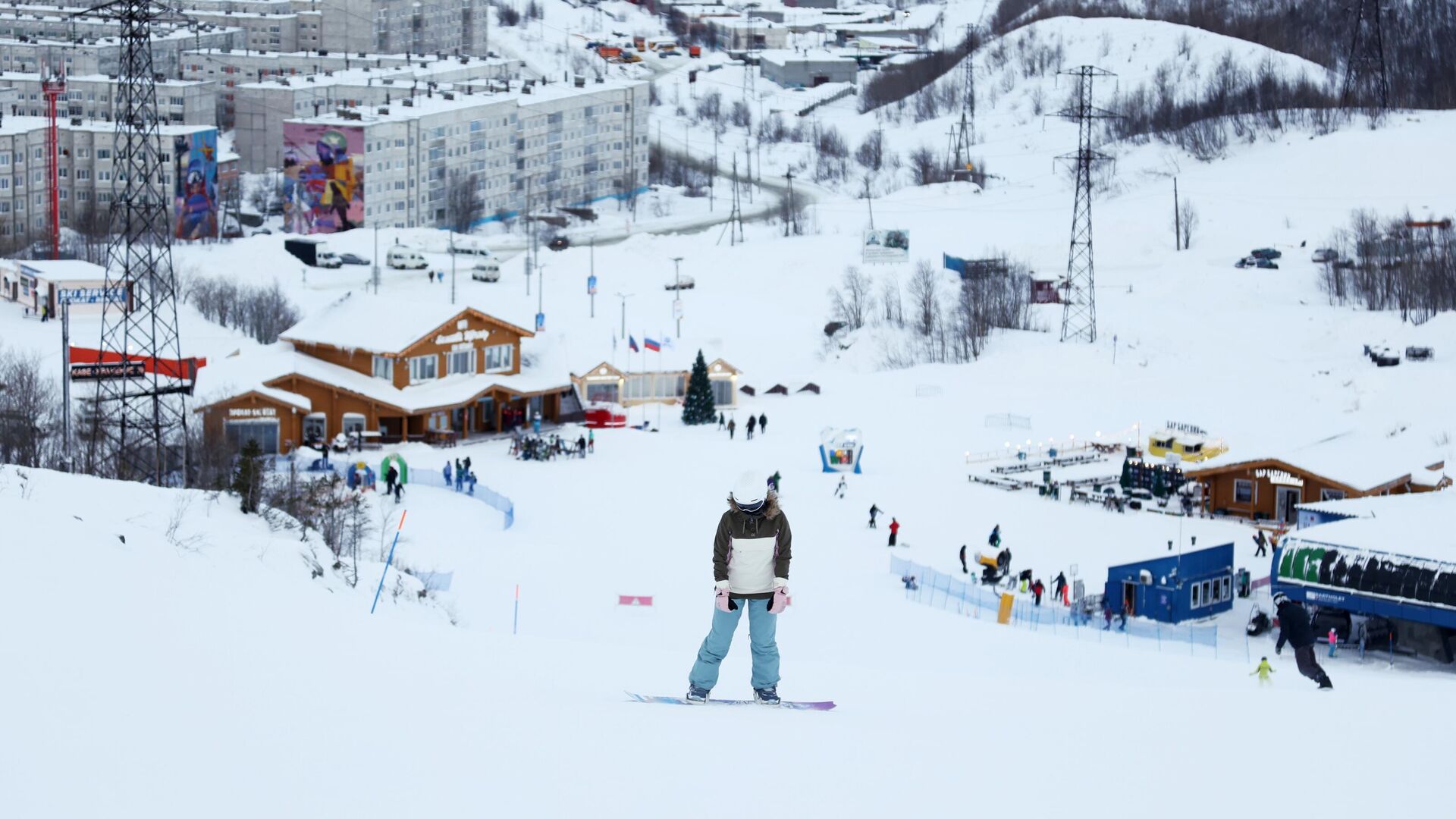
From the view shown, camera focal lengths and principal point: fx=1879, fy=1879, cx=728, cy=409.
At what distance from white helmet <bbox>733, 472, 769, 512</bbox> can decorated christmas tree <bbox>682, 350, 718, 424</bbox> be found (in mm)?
30447

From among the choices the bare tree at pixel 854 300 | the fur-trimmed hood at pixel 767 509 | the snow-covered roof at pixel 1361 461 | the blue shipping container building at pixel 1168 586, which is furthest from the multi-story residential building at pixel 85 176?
the fur-trimmed hood at pixel 767 509

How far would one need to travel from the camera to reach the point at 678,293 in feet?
176

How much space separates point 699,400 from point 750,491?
1204 inches

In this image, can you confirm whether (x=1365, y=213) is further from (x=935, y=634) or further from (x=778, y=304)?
(x=935, y=634)

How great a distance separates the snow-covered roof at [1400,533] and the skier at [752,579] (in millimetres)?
15057

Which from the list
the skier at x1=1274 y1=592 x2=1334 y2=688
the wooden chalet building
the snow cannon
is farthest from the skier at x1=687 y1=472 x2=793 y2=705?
the wooden chalet building

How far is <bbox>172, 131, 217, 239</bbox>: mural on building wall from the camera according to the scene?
67.0m

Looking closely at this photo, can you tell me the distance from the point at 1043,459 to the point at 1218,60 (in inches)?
2107

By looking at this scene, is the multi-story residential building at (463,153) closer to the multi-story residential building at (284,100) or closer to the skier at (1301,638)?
the multi-story residential building at (284,100)

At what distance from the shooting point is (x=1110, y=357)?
4553cm

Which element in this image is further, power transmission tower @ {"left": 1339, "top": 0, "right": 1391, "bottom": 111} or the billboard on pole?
power transmission tower @ {"left": 1339, "top": 0, "right": 1391, "bottom": 111}

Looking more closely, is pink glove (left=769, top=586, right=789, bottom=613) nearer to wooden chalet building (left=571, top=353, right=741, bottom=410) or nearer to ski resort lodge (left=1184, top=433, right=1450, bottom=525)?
ski resort lodge (left=1184, top=433, right=1450, bottom=525)

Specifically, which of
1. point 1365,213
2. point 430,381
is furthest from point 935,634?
point 1365,213

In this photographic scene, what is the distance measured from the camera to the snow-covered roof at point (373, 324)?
37.4m
